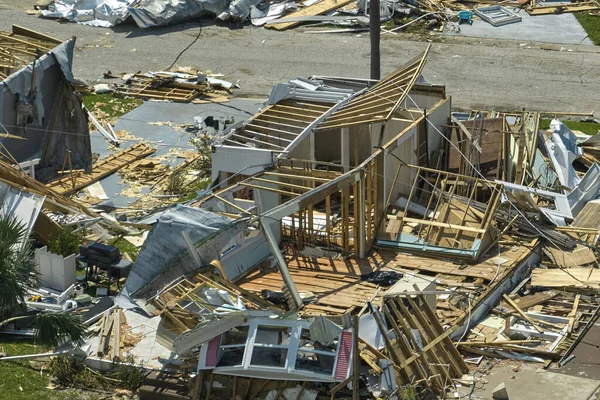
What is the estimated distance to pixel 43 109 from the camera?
29.0 metres

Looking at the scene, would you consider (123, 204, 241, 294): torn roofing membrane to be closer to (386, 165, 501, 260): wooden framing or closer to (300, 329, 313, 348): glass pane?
(300, 329, 313, 348): glass pane

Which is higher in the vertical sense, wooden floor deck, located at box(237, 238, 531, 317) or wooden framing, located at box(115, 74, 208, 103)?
wooden framing, located at box(115, 74, 208, 103)

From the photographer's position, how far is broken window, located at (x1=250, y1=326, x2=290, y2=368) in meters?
19.1

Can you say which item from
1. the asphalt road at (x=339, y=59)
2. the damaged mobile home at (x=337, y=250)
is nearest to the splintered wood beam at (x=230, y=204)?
the damaged mobile home at (x=337, y=250)

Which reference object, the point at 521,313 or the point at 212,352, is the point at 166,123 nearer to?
the point at 521,313

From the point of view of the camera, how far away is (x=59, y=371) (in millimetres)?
20250

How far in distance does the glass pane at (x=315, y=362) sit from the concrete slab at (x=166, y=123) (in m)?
11.0

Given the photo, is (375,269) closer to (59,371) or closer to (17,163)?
(59,371)

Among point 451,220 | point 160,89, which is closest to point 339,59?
point 160,89

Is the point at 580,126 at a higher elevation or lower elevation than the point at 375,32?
lower

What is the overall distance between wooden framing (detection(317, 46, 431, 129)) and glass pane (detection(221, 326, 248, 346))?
6919mm

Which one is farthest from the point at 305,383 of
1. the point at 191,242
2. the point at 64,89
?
the point at 64,89

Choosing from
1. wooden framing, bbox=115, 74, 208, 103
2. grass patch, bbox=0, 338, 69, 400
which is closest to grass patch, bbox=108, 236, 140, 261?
grass patch, bbox=0, 338, 69, 400

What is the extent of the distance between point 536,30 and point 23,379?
24650 millimetres
